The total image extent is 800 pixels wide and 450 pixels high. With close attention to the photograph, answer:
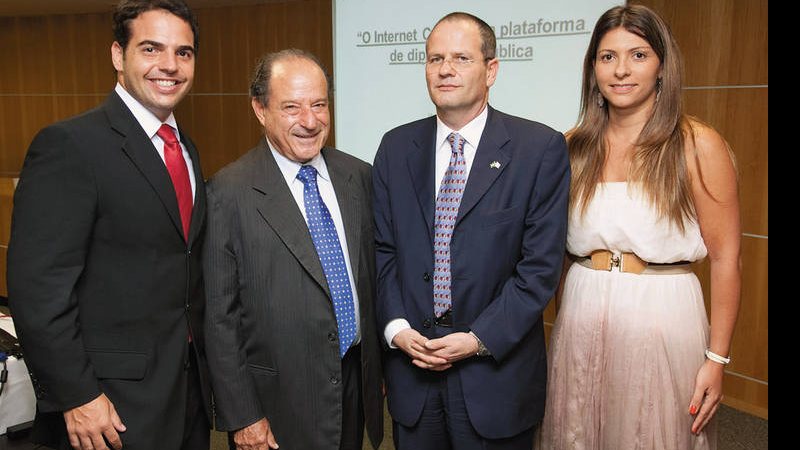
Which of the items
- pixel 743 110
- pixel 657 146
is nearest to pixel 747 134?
pixel 743 110

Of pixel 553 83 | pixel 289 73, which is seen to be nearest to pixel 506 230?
pixel 289 73

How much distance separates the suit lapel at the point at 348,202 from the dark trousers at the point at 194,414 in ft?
1.80

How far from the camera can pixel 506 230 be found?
6.41 ft

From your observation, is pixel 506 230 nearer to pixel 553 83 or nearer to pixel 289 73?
pixel 289 73

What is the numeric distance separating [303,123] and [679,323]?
4.25ft

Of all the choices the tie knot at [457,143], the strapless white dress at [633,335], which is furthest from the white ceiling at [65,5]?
the strapless white dress at [633,335]

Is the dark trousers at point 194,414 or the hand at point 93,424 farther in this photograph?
the dark trousers at point 194,414

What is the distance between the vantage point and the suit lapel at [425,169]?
2.03 metres

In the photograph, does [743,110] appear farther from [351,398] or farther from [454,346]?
[351,398]

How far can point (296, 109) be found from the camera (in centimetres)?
203

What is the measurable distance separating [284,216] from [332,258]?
0.64 ft

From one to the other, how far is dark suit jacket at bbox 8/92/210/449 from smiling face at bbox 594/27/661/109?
1.31 meters

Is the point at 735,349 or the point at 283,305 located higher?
the point at 283,305

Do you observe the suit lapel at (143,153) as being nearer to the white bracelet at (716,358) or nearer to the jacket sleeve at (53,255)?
the jacket sleeve at (53,255)
